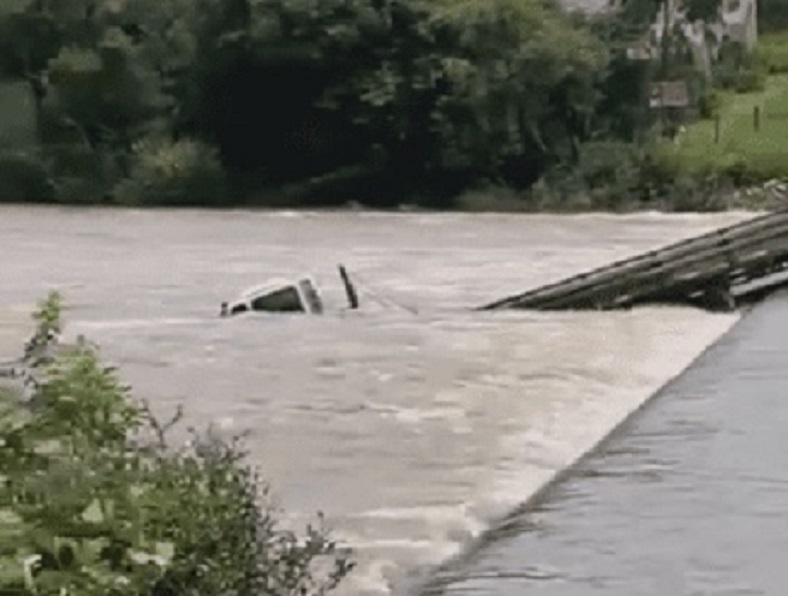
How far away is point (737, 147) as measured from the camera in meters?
55.0

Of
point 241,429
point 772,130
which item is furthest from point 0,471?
point 772,130

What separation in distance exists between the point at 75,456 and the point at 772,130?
4662cm

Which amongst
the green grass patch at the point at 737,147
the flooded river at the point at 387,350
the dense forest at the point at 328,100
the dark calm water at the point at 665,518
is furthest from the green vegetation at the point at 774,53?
the dark calm water at the point at 665,518

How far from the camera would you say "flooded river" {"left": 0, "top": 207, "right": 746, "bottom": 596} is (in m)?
19.0

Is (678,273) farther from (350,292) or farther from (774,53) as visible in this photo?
(774,53)

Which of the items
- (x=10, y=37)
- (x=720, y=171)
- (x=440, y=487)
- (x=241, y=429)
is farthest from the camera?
(x=10, y=37)

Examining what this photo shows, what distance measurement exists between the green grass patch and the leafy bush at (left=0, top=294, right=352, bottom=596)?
41.8 m

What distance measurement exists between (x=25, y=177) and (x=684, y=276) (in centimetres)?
3254

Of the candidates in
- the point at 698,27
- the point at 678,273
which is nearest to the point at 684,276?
the point at 678,273

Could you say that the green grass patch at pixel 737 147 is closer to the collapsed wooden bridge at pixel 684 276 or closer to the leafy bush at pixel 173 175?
the leafy bush at pixel 173 175

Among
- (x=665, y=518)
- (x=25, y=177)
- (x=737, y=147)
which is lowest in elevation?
(x=25, y=177)

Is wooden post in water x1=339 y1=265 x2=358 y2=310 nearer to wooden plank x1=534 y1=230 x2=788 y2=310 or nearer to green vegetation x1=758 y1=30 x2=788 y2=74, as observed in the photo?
wooden plank x1=534 y1=230 x2=788 y2=310

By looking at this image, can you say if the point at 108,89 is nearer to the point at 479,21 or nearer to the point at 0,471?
the point at 479,21

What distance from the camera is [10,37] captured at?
62.6 metres
